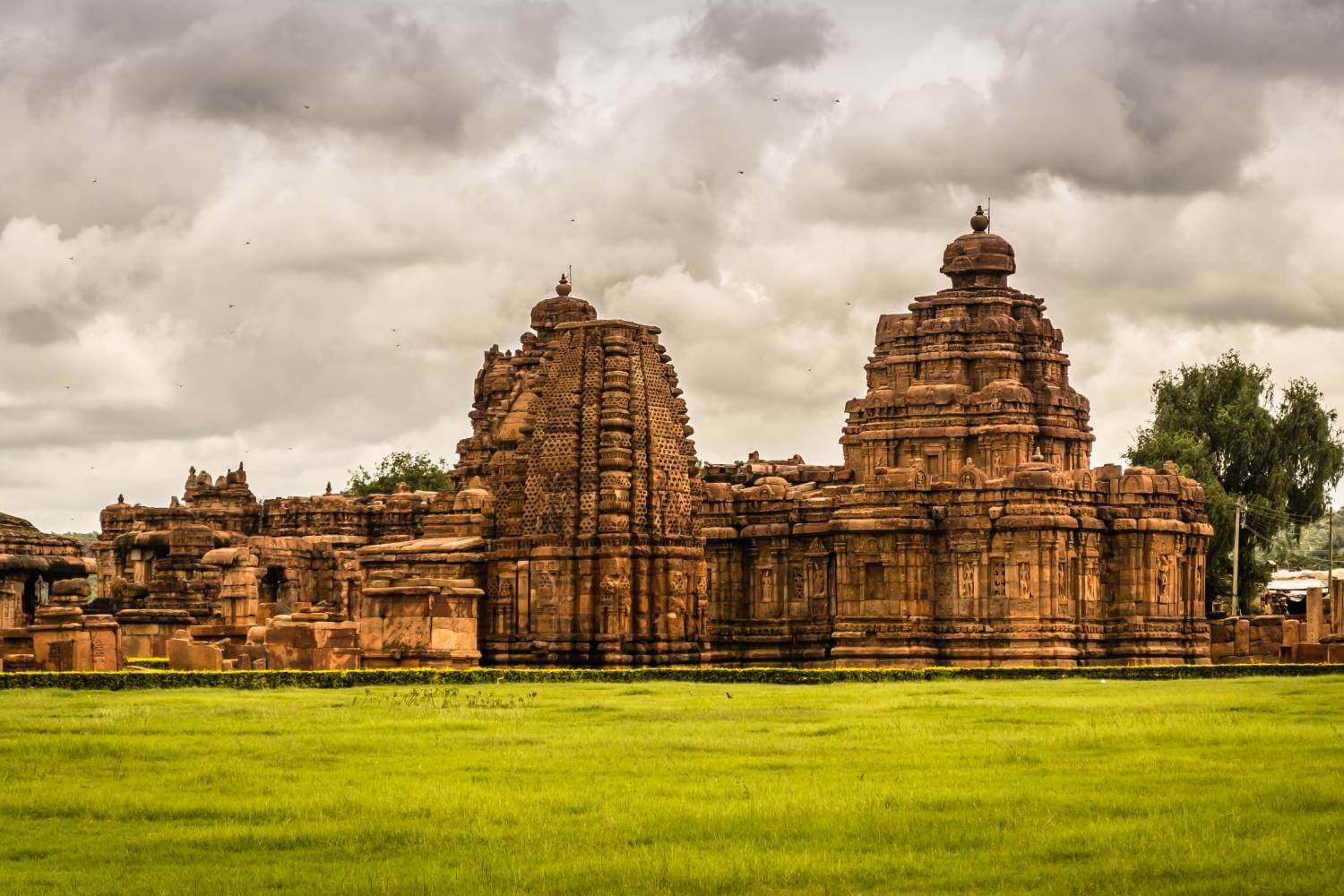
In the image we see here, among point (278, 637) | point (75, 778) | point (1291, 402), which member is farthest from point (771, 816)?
point (1291, 402)

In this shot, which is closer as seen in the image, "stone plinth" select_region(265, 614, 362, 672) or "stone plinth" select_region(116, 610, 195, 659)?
"stone plinth" select_region(265, 614, 362, 672)

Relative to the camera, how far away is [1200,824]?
22.2m

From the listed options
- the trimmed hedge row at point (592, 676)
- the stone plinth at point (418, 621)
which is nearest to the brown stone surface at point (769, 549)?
the stone plinth at point (418, 621)

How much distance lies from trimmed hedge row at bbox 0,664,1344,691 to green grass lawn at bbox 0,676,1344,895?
620cm

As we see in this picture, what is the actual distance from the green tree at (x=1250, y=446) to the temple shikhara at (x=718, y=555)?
48.9 ft

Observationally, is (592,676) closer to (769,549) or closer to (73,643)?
(73,643)

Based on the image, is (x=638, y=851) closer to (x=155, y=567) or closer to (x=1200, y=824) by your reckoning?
(x=1200, y=824)

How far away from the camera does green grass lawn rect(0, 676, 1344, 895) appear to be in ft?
66.9

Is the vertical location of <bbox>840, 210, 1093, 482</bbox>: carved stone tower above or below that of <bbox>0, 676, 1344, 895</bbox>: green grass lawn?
above

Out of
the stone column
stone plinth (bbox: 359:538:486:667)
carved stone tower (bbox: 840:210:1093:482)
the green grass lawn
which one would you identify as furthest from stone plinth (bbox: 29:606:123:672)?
the stone column

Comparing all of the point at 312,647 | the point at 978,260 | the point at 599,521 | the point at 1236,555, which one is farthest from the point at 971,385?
the point at 312,647

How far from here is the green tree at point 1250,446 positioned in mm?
80062

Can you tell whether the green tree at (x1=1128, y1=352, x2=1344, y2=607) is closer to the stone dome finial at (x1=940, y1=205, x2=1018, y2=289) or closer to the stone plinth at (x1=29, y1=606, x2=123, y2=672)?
the stone dome finial at (x1=940, y1=205, x2=1018, y2=289)

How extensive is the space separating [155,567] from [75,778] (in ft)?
138
